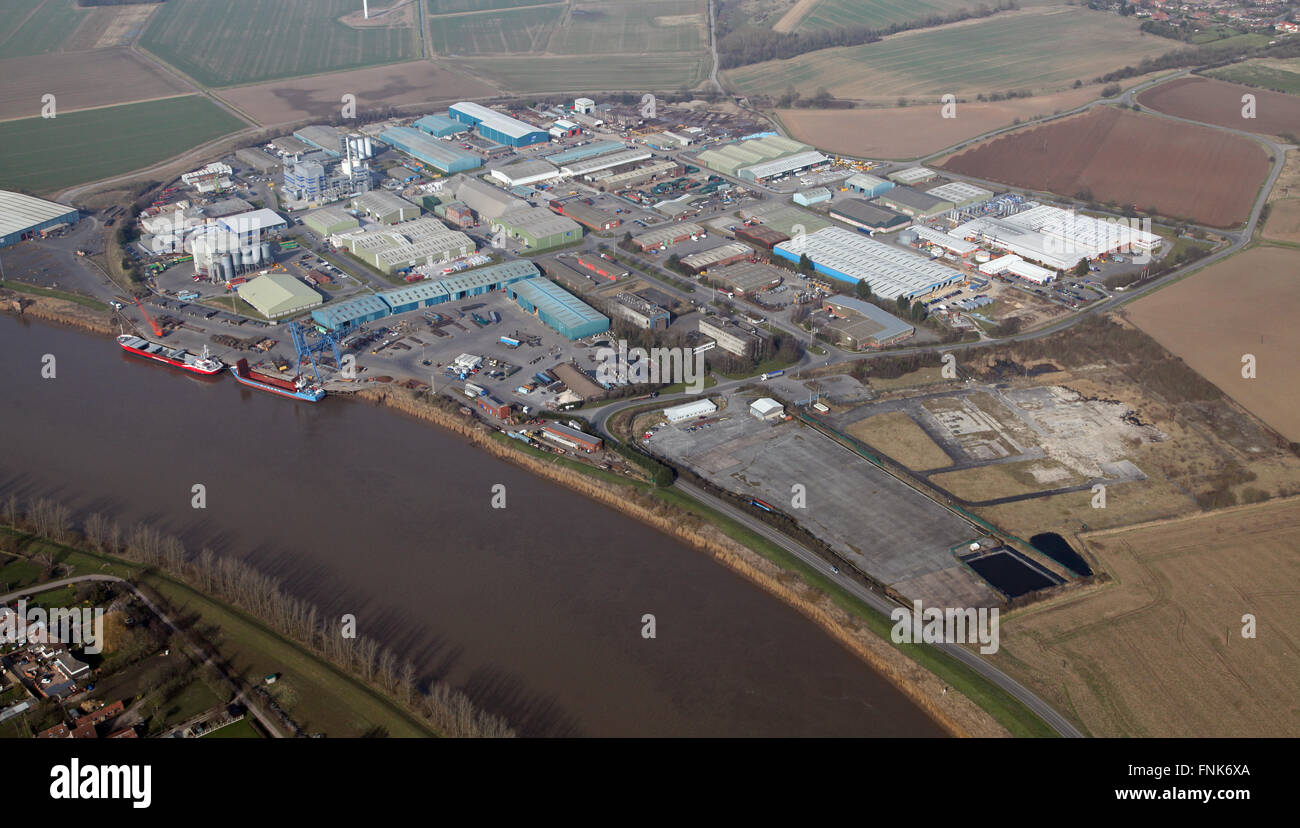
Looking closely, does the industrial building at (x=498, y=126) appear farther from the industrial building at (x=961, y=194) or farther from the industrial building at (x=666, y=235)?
the industrial building at (x=961, y=194)

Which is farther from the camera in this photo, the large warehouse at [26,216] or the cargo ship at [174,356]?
the large warehouse at [26,216]

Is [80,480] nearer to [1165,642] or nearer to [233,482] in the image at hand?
[233,482]

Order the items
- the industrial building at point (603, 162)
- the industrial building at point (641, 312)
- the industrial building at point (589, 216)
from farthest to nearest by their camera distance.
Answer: the industrial building at point (603, 162), the industrial building at point (589, 216), the industrial building at point (641, 312)

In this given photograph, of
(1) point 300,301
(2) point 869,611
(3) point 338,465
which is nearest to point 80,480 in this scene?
(3) point 338,465

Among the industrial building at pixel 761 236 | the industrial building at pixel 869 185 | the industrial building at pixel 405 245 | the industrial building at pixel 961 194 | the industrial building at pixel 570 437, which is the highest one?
the industrial building at pixel 869 185

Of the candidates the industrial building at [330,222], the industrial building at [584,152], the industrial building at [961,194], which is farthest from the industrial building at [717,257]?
the industrial building at [330,222]
